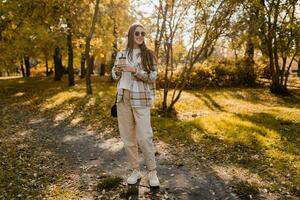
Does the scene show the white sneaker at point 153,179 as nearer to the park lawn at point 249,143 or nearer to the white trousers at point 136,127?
the white trousers at point 136,127

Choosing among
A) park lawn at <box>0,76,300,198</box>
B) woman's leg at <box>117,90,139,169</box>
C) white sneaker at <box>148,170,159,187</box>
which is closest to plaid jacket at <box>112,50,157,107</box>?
woman's leg at <box>117,90,139,169</box>

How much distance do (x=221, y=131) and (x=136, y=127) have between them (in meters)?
6.05

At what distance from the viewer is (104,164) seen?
9172 mm

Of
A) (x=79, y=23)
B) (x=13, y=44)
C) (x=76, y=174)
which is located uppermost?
(x=79, y=23)

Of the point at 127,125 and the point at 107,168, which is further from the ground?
the point at 127,125

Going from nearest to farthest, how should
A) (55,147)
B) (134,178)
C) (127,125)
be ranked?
(127,125) → (134,178) → (55,147)

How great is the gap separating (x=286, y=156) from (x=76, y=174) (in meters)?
5.21

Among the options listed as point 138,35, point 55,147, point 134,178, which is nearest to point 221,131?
point 55,147

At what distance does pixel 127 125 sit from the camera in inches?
267

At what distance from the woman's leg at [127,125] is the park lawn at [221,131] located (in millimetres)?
2261

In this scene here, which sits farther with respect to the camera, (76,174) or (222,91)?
(222,91)

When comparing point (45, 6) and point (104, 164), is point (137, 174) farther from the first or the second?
point (45, 6)

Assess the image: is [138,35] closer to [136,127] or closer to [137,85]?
[137,85]

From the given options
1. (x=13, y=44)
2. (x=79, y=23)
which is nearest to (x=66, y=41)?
(x=79, y=23)
